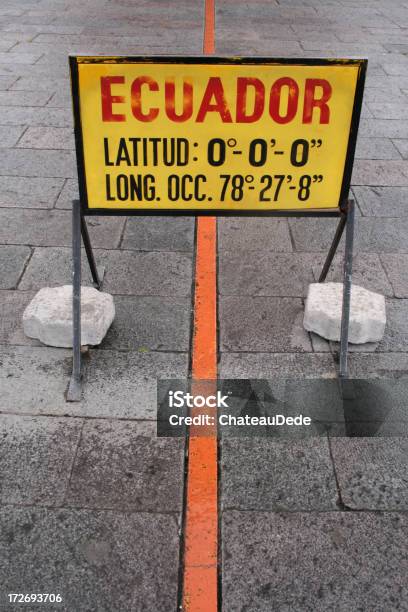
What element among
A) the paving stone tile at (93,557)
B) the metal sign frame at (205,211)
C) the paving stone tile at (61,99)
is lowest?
the paving stone tile at (93,557)

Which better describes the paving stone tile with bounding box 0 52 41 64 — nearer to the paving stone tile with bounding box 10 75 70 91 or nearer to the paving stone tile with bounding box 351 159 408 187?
the paving stone tile with bounding box 10 75 70 91

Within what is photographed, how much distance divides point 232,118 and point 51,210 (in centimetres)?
262

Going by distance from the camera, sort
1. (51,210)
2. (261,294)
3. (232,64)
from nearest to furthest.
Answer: (232,64) → (261,294) → (51,210)

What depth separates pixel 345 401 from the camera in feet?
11.0

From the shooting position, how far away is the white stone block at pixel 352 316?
3.71m

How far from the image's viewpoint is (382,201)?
5523mm

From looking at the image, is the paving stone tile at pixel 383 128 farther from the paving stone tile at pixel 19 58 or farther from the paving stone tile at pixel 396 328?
the paving stone tile at pixel 19 58

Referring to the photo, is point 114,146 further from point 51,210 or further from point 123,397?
point 51,210

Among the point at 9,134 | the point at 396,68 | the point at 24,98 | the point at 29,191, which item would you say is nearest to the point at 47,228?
the point at 29,191

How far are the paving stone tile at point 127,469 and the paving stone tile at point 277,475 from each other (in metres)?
0.25

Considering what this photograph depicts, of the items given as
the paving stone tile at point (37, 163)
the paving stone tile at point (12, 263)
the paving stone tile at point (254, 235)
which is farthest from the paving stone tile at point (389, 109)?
the paving stone tile at point (12, 263)

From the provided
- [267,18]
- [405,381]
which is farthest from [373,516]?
[267,18]

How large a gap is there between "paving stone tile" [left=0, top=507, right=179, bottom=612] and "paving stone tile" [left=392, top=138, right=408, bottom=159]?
510 centimetres

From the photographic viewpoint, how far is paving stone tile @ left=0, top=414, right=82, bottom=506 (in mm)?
2781
